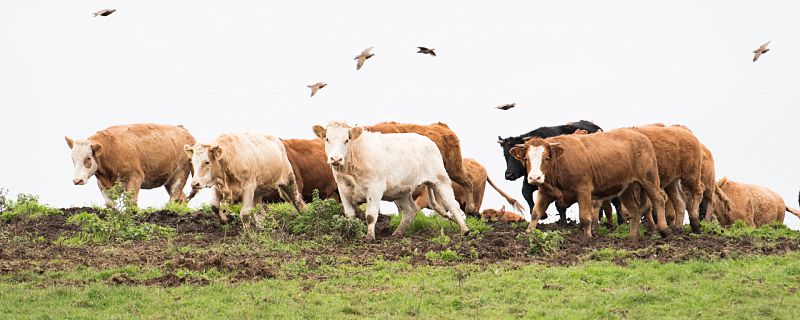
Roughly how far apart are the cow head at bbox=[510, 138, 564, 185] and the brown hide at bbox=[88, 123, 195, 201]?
26.6ft

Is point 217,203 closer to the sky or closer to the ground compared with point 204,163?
closer to the ground

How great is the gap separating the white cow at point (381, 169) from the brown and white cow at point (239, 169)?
1.17 metres

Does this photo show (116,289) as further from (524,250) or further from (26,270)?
(524,250)

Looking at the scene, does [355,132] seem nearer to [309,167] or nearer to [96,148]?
[309,167]

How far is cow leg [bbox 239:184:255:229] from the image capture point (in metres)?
17.0

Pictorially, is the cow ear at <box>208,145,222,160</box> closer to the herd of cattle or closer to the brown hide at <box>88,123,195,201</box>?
the herd of cattle

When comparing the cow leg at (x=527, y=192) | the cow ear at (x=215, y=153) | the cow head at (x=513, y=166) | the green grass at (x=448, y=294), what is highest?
the cow ear at (x=215, y=153)

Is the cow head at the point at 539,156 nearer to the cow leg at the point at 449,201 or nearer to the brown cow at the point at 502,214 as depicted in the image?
the cow leg at the point at 449,201

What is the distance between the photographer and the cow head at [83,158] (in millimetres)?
21359

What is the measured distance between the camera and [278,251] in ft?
51.7

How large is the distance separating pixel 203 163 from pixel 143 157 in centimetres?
570

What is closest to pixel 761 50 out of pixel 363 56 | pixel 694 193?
pixel 694 193

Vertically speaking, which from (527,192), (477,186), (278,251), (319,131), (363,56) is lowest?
(477,186)

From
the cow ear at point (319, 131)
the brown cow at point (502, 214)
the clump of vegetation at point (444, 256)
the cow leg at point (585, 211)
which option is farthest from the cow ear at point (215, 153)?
the brown cow at point (502, 214)
